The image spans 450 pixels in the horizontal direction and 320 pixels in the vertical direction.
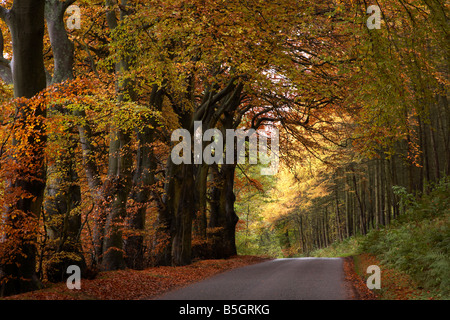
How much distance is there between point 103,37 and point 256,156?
44.6 ft

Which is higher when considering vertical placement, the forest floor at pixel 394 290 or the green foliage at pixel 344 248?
the forest floor at pixel 394 290

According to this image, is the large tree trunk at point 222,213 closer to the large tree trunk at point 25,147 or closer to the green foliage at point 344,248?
the green foliage at point 344,248

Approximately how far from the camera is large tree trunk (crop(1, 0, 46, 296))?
A: 7922mm

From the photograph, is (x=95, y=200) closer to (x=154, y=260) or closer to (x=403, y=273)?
(x=154, y=260)

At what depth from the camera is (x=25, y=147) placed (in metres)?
8.12

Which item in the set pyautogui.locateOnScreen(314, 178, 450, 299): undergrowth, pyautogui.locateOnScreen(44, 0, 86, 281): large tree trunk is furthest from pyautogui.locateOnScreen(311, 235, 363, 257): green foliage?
pyautogui.locateOnScreen(44, 0, 86, 281): large tree trunk

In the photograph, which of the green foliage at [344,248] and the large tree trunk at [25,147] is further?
the green foliage at [344,248]

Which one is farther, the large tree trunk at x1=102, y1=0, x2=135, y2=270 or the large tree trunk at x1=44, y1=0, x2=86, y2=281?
the large tree trunk at x1=102, y1=0, x2=135, y2=270

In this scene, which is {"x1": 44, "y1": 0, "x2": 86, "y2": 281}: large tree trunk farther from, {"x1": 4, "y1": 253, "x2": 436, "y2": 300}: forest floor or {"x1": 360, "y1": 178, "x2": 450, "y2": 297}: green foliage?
{"x1": 360, "y1": 178, "x2": 450, "y2": 297}: green foliage

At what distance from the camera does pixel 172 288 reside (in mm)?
11047

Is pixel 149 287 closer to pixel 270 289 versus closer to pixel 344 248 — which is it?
pixel 270 289

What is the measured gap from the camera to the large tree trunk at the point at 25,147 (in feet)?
26.0

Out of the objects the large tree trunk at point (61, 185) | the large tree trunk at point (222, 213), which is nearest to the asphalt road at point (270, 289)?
the large tree trunk at point (61, 185)
